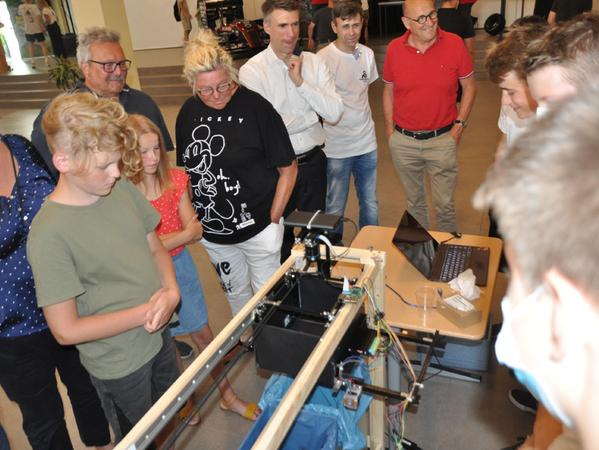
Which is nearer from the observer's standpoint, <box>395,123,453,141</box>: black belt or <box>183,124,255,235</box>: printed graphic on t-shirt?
<box>183,124,255,235</box>: printed graphic on t-shirt

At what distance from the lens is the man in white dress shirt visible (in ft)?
8.50

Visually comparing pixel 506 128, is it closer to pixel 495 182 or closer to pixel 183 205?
pixel 183 205

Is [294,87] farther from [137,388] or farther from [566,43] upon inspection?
[137,388]

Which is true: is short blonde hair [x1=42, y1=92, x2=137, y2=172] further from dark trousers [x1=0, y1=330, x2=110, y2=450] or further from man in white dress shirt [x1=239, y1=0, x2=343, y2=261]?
man in white dress shirt [x1=239, y1=0, x2=343, y2=261]

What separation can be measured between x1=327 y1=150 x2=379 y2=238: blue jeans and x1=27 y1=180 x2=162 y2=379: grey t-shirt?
5.57 feet

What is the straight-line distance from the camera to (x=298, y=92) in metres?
2.67

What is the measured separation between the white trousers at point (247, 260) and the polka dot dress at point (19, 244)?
33.8 inches

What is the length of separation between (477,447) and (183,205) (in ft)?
5.14

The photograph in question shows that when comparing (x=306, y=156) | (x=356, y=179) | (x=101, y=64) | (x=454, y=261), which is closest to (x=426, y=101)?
(x=356, y=179)

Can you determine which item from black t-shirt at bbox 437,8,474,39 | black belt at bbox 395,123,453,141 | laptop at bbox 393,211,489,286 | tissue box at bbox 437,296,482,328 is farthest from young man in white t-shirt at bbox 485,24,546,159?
black t-shirt at bbox 437,8,474,39

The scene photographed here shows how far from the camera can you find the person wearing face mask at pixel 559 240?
1.52 feet

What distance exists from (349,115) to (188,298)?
154cm

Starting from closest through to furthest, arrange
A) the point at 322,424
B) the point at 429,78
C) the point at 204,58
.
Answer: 1. the point at 322,424
2. the point at 204,58
3. the point at 429,78

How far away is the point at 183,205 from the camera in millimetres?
2127
